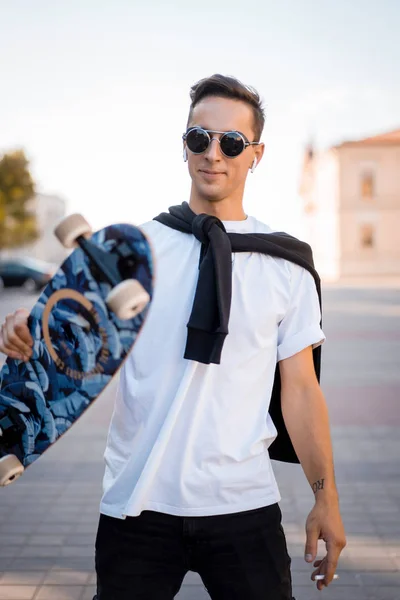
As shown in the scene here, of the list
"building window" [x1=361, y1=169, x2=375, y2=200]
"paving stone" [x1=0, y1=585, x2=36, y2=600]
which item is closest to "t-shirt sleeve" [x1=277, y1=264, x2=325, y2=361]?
"paving stone" [x1=0, y1=585, x2=36, y2=600]

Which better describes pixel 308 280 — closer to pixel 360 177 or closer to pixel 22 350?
pixel 22 350

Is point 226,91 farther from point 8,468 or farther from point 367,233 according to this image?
point 367,233

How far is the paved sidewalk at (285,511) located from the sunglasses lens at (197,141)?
2.36m

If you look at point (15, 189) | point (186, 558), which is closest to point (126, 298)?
point (186, 558)

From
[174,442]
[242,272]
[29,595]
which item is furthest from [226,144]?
[29,595]

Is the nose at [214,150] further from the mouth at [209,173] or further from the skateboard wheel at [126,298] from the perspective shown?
the skateboard wheel at [126,298]

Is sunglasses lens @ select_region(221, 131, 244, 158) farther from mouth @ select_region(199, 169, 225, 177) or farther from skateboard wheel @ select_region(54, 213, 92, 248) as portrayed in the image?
skateboard wheel @ select_region(54, 213, 92, 248)

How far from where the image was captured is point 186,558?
1.85 meters

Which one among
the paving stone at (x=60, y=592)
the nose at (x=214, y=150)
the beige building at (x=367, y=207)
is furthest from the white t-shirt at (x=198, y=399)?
the beige building at (x=367, y=207)

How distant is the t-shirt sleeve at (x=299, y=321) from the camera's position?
1.97m

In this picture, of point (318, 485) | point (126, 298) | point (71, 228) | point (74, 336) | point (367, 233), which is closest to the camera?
point (126, 298)

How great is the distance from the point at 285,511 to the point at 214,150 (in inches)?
129

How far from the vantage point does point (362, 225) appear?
50312mm

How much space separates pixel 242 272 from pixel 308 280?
0.64 ft
